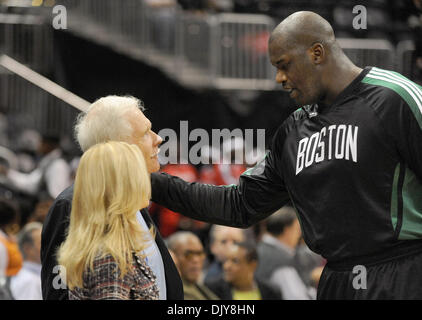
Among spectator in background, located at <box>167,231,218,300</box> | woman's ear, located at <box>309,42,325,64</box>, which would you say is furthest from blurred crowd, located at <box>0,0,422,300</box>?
woman's ear, located at <box>309,42,325,64</box>

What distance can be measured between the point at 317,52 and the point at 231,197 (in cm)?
88

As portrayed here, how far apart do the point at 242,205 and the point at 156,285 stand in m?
0.91

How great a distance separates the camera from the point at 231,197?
3711mm

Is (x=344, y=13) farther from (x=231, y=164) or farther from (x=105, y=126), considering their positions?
(x=105, y=126)

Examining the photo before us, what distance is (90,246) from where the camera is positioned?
8.78 ft

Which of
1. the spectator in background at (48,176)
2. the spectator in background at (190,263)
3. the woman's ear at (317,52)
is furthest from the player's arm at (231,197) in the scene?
the spectator in background at (48,176)

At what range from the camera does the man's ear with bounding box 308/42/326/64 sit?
3262mm

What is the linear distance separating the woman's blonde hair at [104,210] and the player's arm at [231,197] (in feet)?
3.13

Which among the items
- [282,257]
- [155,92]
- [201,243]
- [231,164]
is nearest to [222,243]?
[282,257]

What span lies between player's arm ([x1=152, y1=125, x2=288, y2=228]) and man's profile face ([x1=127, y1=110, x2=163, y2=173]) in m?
0.41

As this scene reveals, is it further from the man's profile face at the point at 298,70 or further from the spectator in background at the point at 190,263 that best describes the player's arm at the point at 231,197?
the spectator in background at the point at 190,263

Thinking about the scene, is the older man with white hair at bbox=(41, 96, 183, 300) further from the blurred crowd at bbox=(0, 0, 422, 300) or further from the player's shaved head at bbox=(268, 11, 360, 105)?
the blurred crowd at bbox=(0, 0, 422, 300)

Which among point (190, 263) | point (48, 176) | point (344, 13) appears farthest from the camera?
point (344, 13)

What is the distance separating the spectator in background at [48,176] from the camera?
8098 mm
